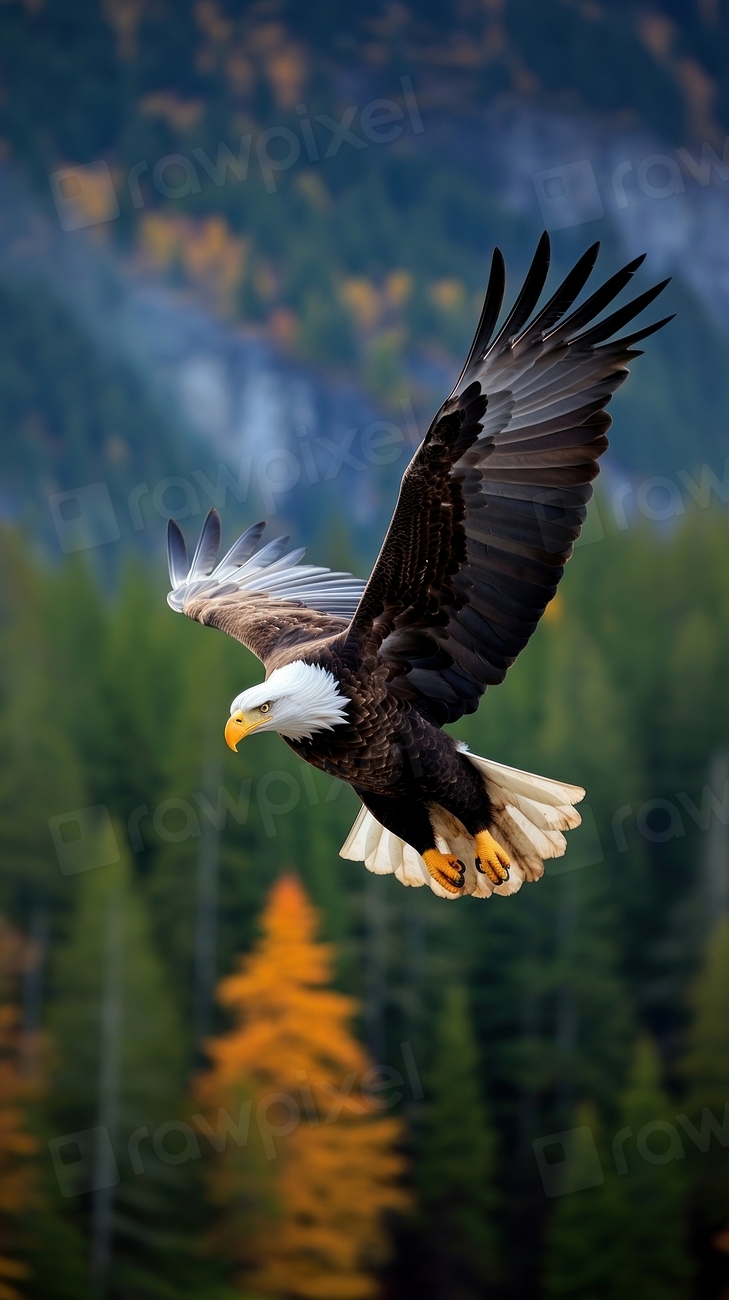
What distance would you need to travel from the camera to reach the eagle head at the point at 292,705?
4469mm

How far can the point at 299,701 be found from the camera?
447cm

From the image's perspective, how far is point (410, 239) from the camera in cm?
4528

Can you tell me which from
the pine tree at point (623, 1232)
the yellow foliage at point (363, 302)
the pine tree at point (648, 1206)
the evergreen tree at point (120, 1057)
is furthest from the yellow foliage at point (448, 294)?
the pine tree at point (623, 1232)

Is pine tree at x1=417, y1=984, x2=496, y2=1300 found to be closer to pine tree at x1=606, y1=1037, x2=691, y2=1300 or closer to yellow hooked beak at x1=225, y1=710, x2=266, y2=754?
pine tree at x1=606, y1=1037, x2=691, y2=1300

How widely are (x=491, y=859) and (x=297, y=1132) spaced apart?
14720 millimetres

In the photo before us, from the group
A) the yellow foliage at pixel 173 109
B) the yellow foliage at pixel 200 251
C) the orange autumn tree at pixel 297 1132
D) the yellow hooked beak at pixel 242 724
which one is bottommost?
the orange autumn tree at pixel 297 1132

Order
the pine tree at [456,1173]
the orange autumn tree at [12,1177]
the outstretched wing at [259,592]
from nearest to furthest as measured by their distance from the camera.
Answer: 1. the outstretched wing at [259,592]
2. the orange autumn tree at [12,1177]
3. the pine tree at [456,1173]

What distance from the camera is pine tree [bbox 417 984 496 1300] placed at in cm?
1958

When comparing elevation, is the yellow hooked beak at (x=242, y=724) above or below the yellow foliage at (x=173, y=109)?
below

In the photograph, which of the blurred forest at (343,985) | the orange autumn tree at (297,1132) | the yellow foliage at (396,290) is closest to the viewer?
the orange autumn tree at (297,1132)

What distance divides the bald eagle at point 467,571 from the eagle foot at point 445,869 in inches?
4.9

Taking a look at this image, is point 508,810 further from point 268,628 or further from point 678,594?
point 678,594

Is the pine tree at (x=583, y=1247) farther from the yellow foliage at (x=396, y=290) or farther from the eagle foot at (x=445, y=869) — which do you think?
the yellow foliage at (x=396, y=290)

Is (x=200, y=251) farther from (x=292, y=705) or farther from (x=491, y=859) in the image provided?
(x=292, y=705)
